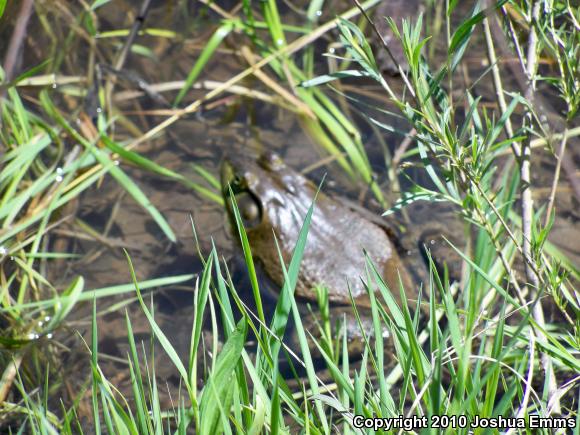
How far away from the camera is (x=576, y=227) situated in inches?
125

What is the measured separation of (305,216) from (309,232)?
245 millimetres

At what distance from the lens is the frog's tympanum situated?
3066mm

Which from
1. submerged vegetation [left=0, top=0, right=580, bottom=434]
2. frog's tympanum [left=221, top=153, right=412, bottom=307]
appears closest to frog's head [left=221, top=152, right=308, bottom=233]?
frog's tympanum [left=221, top=153, right=412, bottom=307]

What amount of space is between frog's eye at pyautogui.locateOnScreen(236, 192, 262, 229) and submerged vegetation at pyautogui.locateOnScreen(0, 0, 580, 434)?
16 centimetres

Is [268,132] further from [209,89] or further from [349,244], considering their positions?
[349,244]

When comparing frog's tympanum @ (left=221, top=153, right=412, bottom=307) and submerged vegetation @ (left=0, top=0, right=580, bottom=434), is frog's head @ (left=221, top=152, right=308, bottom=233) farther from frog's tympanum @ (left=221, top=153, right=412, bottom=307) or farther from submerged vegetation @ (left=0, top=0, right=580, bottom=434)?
submerged vegetation @ (left=0, top=0, right=580, bottom=434)

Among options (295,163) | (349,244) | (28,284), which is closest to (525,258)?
(349,244)

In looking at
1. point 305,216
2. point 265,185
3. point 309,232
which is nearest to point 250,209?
point 265,185

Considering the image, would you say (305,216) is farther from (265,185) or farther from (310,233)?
(265,185)

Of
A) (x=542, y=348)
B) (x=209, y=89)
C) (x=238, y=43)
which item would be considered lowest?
(x=542, y=348)

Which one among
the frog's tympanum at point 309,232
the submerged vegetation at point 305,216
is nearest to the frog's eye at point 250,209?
the frog's tympanum at point 309,232

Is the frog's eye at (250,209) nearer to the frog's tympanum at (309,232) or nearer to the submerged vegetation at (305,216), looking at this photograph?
the frog's tympanum at (309,232)

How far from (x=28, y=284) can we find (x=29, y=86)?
4.07 feet

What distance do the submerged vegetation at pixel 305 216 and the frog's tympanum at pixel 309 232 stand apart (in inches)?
3.9
